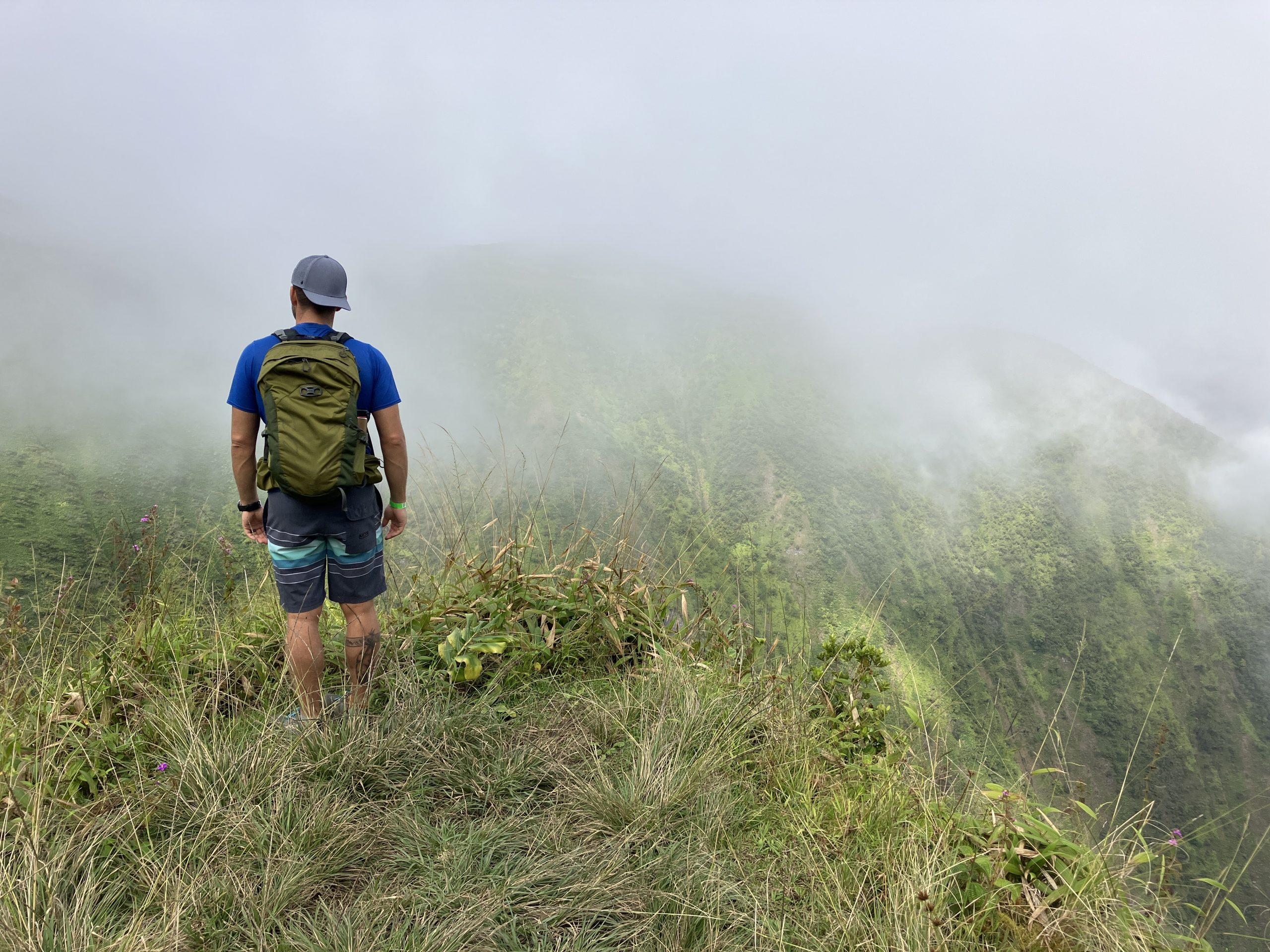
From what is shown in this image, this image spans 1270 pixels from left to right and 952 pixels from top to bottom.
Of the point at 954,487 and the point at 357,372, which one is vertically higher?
the point at 357,372

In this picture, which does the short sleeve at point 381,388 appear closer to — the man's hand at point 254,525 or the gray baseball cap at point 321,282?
the gray baseball cap at point 321,282

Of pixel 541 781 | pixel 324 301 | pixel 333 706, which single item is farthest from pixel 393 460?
pixel 541 781

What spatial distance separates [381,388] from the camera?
11.4 feet

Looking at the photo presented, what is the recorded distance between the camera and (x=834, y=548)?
342 feet

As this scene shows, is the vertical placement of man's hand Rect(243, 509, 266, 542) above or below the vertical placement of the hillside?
above

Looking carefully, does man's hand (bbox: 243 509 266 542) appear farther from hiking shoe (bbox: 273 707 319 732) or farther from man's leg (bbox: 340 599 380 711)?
hiking shoe (bbox: 273 707 319 732)

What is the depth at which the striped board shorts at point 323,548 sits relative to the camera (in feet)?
11.1

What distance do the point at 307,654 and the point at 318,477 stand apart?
38.5 inches

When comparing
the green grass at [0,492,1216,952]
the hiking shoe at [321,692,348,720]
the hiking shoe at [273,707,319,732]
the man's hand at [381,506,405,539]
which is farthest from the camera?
the man's hand at [381,506,405,539]

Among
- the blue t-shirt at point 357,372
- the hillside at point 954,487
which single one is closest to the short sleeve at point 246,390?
the blue t-shirt at point 357,372

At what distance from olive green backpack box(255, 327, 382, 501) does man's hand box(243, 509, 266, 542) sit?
0.44 m

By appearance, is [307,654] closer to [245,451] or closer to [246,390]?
[245,451]

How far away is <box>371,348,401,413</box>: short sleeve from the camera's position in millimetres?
3465

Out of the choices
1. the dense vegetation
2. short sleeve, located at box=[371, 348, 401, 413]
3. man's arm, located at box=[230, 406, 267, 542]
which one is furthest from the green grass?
short sleeve, located at box=[371, 348, 401, 413]
